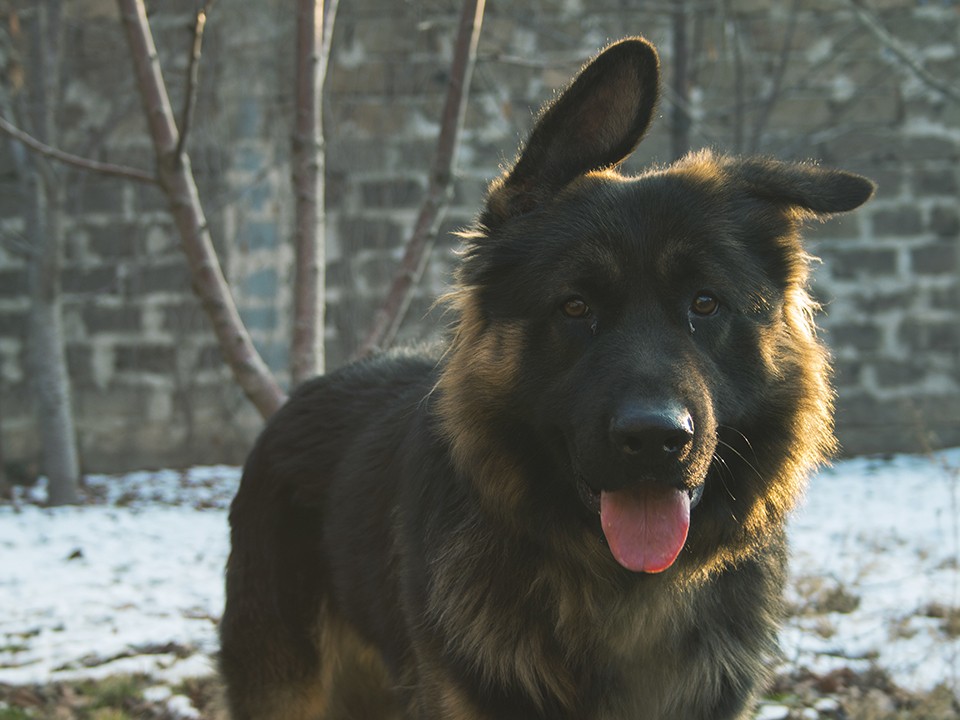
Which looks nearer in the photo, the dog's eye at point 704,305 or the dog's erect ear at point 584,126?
the dog's eye at point 704,305

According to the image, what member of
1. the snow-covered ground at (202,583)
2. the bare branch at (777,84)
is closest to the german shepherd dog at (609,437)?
the snow-covered ground at (202,583)

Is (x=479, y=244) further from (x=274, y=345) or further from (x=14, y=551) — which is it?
(x=274, y=345)

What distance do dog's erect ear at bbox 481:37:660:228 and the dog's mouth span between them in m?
0.93

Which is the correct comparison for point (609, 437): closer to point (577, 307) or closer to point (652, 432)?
point (652, 432)

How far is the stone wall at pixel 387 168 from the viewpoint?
9492mm

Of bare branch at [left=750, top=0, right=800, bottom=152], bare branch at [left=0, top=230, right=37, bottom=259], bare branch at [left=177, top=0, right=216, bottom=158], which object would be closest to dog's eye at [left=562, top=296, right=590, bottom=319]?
bare branch at [left=177, top=0, right=216, bottom=158]

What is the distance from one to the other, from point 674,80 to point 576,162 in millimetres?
6625

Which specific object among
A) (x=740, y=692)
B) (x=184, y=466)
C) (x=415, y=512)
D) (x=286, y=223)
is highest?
(x=286, y=223)

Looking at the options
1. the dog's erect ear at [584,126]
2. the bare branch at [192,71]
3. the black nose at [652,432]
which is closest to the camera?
the black nose at [652,432]

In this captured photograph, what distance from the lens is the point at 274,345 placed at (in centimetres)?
962

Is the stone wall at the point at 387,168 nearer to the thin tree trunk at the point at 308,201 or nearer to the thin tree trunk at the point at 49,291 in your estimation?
the thin tree trunk at the point at 49,291

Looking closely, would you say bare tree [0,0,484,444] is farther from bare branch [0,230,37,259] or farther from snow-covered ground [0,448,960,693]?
bare branch [0,230,37,259]

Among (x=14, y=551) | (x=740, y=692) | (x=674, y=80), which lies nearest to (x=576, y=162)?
(x=740, y=692)

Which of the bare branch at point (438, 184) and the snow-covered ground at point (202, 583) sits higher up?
the bare branch at point (438, 184)
